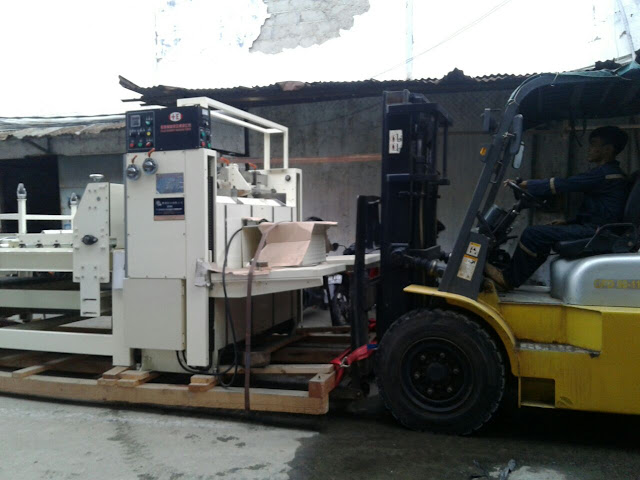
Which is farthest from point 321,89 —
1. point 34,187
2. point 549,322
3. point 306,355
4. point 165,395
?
point 34,187

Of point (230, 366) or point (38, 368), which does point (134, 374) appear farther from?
point (38, 368)

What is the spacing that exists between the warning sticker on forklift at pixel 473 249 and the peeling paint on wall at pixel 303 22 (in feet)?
29.8

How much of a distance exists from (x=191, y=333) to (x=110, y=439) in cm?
99

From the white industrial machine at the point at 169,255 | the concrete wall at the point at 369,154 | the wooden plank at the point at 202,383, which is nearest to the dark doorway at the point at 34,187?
the concrete wall at the point at 369,154

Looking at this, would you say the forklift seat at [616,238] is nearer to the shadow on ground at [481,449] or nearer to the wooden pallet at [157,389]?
the shadow on ground at [481,449]

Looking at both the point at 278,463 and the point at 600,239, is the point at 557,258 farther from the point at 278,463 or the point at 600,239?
the point at 278,463

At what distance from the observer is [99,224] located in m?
5.10

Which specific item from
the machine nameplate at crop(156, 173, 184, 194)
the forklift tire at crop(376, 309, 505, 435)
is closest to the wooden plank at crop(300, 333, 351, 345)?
the forklift tire at crop(376, 309, 505, 435)

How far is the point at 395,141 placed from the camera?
4.50 meters

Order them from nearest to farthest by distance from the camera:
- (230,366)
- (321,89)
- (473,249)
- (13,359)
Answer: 1. (473,249)
2. (230,366)
3. (13,359)
4. (321,89)

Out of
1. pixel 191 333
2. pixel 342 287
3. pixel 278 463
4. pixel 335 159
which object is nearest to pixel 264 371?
pixel 191 333

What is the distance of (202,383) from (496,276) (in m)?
2.47

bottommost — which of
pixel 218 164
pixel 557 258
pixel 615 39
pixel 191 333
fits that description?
A: pixel 191 333

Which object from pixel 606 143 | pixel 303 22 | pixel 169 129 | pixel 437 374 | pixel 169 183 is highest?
pixel 303 22
